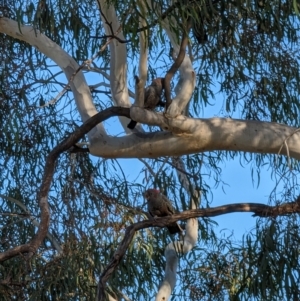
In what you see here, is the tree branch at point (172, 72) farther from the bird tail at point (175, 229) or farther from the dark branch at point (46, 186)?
the bird tail at point (175, 229)

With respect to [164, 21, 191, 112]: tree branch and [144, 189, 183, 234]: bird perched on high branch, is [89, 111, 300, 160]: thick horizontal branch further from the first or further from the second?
[144, 189, 183, 234]: bird perched on high branch

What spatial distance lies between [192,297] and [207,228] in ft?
2.34

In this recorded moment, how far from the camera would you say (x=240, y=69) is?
6117 millimetres

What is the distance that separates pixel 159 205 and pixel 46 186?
1041 millimetres

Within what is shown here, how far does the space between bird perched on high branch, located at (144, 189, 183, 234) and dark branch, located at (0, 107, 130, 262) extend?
89 cm

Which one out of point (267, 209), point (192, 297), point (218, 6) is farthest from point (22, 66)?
point (267, 209)

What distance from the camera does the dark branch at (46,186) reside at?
4.45 m

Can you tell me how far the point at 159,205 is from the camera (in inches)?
221

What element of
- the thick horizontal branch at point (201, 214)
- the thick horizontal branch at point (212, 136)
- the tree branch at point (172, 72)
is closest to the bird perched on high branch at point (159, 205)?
the thick horizontal branch at point (212, 136)

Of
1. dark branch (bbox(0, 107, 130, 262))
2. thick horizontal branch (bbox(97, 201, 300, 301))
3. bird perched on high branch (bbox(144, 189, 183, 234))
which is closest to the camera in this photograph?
dark branch (bbox(0, 107, 130, 262))

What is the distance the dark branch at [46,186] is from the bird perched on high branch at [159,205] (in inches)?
35.2

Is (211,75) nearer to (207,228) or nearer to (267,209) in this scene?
(207,228)

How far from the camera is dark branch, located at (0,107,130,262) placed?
14.6ft

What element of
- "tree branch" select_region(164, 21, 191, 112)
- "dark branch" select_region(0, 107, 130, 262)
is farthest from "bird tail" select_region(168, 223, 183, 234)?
"tree branch" select_region(164, 21, 191, 112)
